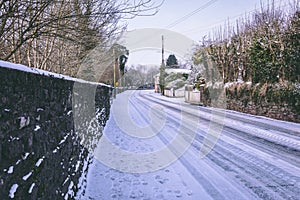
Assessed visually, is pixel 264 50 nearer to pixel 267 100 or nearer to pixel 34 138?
pixel 267 100

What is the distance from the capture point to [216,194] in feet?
13.4

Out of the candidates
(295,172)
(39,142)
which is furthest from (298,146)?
(39,142)

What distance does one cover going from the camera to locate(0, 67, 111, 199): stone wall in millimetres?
1598

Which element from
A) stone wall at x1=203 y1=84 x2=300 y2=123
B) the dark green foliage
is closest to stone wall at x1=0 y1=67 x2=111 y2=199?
stone wall at x1=203 y1=84 x2=300 y2=123

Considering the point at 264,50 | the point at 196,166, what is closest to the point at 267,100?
the point at 264,50

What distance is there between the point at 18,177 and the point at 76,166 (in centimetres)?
229

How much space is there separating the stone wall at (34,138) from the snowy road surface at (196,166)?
1.20m

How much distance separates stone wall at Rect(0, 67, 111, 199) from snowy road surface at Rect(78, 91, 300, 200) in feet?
3.94

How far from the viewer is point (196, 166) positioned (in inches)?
215

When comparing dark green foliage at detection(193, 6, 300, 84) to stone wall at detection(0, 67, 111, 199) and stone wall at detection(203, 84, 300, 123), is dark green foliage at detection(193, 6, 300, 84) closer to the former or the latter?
stone wall at detection(203, 84, 300, 123)

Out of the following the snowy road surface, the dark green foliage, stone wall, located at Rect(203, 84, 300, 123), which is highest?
the dark green foliage

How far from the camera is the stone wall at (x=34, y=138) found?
160cm

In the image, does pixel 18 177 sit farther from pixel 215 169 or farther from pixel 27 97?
pixel 215 169

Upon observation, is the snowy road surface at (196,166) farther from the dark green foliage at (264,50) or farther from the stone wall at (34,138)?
the dark green foliage at (264,50)
